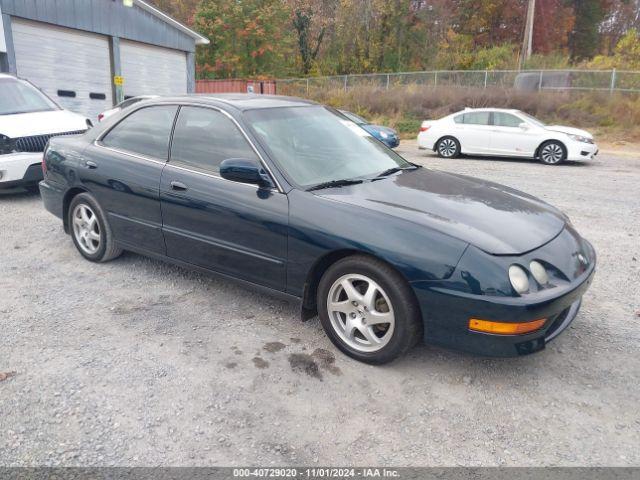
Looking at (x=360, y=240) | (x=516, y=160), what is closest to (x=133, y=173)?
(x=360, y=240)

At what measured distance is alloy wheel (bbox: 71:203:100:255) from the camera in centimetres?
462

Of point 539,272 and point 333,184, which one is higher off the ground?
point 333,184

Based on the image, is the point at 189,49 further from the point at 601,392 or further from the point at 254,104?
the point at 601,392

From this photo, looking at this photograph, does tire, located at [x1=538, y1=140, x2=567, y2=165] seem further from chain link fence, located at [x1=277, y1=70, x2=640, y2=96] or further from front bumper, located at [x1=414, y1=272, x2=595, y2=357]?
front bumper, located at [x1=414, y1=272, x2=595, y2=357]

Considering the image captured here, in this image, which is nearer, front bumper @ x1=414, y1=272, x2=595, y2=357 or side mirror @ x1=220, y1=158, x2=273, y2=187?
front bumper @ x1=414, y1=272, x2=595, y2=357

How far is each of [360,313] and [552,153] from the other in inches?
449

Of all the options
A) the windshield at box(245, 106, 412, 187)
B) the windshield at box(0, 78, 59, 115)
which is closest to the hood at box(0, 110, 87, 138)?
the windshield at box(0, 78, 59, 115)

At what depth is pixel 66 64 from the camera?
15008mm

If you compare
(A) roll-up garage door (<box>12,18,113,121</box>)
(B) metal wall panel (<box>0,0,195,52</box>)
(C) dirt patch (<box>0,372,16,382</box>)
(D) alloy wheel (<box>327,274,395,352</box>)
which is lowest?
(C) dirt patch (<box>0,372,16,382</box>)

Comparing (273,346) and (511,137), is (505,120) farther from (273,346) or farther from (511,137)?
(273,346)

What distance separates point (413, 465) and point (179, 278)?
2.75 metres

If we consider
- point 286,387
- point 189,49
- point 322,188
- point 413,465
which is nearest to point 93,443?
point 286,387

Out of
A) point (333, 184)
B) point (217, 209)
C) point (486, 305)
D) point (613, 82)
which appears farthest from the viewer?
point (613, 82)

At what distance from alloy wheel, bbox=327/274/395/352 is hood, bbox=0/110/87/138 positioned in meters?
5.91
